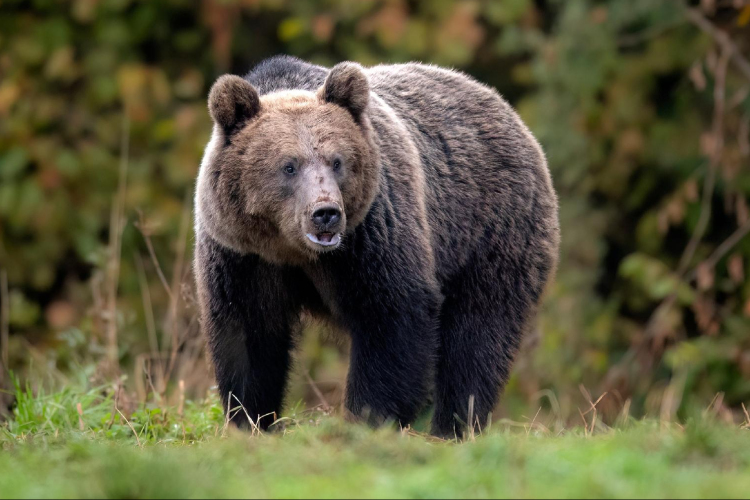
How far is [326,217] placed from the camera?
16.5 feet

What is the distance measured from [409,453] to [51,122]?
956 centimetres

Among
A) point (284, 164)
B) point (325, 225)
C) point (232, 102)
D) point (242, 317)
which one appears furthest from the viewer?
point (242, 317)

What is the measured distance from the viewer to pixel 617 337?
452 inches

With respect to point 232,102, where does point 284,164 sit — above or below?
below

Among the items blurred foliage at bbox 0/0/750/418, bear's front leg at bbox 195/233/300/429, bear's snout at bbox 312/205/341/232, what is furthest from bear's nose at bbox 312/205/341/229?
blurred foliage at bbox 0/0/750/418

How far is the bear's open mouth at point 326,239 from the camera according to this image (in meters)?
5.04

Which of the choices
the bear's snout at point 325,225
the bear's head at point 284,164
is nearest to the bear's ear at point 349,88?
the bear's head at point 284,164

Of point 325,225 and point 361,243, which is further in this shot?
point 361,243

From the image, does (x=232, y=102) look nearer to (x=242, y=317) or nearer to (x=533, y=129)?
(x=242, y=317)

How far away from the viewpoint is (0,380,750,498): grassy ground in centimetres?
332

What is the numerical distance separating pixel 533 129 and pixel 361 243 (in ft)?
18.8

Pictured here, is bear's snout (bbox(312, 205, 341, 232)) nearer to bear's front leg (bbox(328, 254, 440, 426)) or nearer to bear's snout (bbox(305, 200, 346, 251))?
bear's snout (bbox(305, 200, 346, 251))

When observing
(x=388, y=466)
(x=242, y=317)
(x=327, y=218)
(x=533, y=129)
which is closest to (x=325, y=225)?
(x=327, y=218)

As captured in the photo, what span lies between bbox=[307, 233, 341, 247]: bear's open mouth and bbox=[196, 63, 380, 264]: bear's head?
0.03 ft
